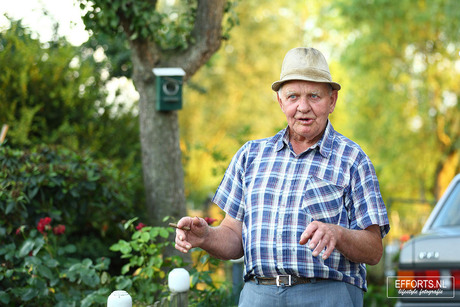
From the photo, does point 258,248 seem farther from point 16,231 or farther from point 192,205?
point 192,205

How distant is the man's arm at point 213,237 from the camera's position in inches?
105

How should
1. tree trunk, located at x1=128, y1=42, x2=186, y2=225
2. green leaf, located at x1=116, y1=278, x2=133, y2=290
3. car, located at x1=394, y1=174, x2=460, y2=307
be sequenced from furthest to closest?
tree trunk, located at x1=128, y1=42, x2=186, y2=225 → green leaf, located at x1=116, y1=278, x2=133, y2=290 → car, located at x1=394, y1=174, x2=460, y2=307

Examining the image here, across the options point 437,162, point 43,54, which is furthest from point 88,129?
point 437,162

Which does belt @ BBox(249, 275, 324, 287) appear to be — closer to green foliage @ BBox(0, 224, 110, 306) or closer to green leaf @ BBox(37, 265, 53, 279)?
green foliage @ BBox(0, 224, 110, 306)

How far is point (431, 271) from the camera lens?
442 centimetres

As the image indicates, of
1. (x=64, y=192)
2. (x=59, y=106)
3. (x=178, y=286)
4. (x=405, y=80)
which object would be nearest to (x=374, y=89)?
(x=405, y=80)

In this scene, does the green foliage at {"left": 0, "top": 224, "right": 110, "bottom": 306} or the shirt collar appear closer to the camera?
the shirt collar

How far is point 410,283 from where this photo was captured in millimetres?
4555

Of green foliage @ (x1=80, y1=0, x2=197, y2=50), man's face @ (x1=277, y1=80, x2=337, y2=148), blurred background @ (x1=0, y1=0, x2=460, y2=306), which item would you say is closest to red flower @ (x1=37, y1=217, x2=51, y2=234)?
green foliage @ (x1=80, y1=0, x2=197, y2=50)

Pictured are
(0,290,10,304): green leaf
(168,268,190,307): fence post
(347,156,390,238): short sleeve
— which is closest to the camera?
(347,156,390,238): short sleeve

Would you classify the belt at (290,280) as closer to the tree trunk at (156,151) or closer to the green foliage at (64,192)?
the green foliage at (64,192)

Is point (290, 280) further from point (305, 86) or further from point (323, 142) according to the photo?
point (305, 86)

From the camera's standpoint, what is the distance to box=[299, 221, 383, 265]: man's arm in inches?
92.0

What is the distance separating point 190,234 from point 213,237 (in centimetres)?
12
